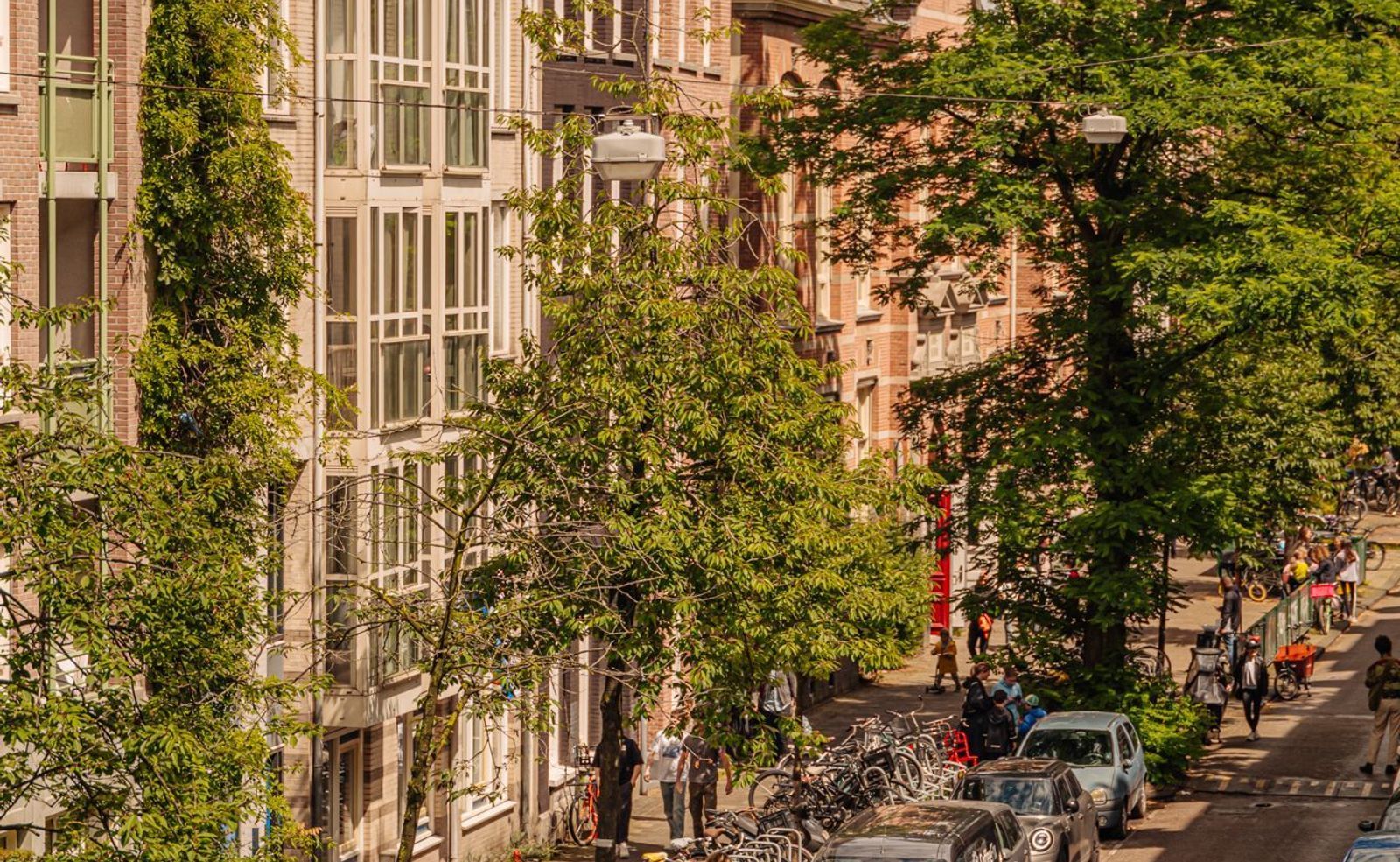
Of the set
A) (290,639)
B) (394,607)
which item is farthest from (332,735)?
(394,607)

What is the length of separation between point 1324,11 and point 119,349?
1886cm

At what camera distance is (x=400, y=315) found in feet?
96.7

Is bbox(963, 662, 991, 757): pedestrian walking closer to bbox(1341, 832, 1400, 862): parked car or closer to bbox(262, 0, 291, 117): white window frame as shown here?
bbox(1341, 832, 1400, 862): parked car

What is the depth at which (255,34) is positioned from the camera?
25766 millimetres

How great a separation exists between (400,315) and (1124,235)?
1156cm

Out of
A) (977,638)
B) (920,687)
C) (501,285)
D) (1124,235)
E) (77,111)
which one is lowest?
(920,687)

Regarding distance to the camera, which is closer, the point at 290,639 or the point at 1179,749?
the point at 290,639

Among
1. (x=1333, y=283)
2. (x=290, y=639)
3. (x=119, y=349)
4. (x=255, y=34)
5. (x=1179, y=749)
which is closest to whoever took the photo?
(x=119, y=349)

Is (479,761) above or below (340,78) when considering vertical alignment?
below

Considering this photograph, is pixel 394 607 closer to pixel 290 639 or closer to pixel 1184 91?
pixel 290 639

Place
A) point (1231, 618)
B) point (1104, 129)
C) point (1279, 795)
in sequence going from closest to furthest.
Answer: point (1104, 129) < point (1279, 795) < point (1231, 618)

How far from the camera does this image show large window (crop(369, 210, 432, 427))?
2883cm

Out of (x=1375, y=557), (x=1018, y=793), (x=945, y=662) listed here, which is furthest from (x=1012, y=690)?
(x=1375, y=557)

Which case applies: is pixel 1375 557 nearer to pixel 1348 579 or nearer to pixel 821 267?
pixel 1348 579
